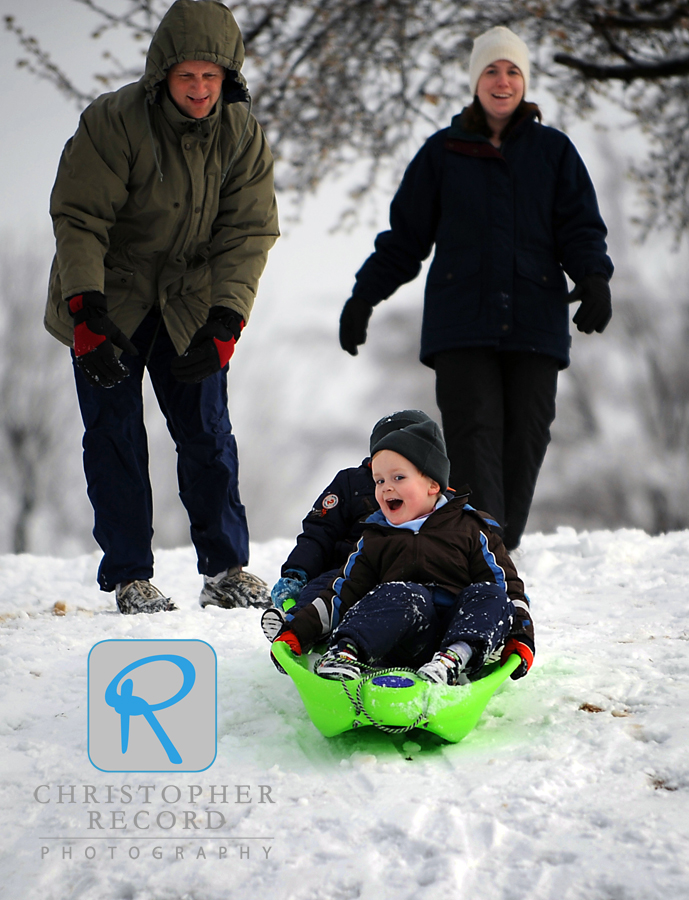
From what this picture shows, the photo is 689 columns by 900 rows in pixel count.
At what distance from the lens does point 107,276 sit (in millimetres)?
2949

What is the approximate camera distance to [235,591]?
3.12 meters

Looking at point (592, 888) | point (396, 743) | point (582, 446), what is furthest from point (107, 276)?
point (582, 446)

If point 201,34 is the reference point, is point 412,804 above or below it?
below

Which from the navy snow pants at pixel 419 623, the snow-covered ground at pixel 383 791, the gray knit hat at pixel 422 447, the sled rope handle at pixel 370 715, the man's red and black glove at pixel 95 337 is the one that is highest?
the man's red and black glove at pixel 95 337

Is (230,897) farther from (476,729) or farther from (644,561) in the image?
(644,561)

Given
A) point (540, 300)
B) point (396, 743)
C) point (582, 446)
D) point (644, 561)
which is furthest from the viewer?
point (582, 446)

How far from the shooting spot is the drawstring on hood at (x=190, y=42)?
2.72 metres

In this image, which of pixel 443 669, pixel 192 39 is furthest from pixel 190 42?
pixel 443 669

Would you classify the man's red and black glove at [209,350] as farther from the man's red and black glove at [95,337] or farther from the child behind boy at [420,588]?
the child behind boy at [420,588]

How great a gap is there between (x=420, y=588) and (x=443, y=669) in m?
0.28

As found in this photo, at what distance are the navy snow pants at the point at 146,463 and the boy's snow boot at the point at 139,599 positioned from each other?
0.03 meters

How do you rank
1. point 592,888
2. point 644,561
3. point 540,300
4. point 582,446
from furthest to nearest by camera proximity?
point 582,446, point 644,561, point 540,300, point 592,888

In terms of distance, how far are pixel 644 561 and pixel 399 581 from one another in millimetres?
2057

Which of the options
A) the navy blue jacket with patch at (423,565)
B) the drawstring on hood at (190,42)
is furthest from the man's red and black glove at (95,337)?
the navy blue jacket with patch at (423,565)
